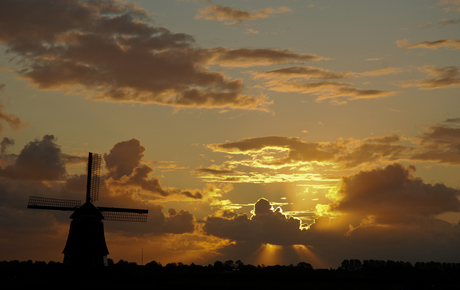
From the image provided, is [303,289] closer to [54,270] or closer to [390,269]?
[54,270]

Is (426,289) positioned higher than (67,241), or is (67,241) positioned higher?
(67,241)

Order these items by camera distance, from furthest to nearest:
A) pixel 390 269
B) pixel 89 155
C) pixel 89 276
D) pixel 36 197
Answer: pixel 390 269, pixel 89 155, pixel 36 197, pixel 89 276

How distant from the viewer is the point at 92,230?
201 feet

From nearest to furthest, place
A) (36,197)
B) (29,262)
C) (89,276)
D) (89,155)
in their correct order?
1. (89,276)
2. (36,197)
3. (89,155)
4. (29,262)

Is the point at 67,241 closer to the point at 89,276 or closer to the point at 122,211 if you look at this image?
the point at 89,276

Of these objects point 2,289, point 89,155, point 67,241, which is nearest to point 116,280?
point 67,241

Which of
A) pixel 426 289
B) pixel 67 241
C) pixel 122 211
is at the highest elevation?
pixel 122 211

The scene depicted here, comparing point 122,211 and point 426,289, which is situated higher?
point 122,211

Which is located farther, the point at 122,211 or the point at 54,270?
the point at 122,211

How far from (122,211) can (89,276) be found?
11.8 metres

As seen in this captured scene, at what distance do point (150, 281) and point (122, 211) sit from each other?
10995 mm

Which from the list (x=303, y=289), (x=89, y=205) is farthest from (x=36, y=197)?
(x=303, y=289)

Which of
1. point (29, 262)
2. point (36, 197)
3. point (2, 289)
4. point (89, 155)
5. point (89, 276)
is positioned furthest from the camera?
point (29, 262)

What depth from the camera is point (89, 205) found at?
206 ft
